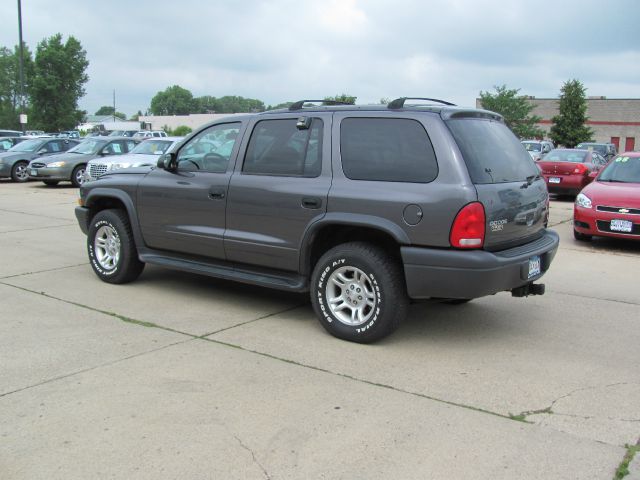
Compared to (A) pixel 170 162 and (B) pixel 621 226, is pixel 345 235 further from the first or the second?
(B) pixel 621 226

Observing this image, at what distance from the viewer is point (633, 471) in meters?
3.15

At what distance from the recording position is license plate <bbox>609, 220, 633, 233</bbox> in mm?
9469

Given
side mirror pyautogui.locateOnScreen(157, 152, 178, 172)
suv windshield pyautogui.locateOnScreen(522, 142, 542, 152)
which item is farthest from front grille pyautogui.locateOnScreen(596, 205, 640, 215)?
suv windshield pyautogui.locateOnScreen(522, 142, 542, 152)

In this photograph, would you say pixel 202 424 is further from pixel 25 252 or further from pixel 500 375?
pixel 25 252

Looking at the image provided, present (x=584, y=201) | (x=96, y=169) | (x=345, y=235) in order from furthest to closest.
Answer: (x=96, y=169) < (x=584, y=201) < (x=345, y=235)

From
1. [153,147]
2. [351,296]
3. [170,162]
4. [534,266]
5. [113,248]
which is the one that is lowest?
[351,296]

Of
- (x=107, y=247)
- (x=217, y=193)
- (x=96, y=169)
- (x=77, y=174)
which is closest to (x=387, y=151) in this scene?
(x=217, y=193)

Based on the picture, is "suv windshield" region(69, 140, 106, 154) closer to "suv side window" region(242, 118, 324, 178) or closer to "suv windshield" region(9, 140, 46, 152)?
"suv windshield" region(9, 140, 46, 152)

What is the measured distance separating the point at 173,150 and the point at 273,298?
5.88 ft

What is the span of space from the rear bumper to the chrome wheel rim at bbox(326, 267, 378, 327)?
0.35 metres

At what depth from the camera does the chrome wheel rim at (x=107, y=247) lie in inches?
266

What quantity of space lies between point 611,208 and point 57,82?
174 feet

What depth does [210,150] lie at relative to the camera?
6.08 m

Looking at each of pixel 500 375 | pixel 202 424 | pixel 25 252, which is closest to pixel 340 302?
pixel 500 375
